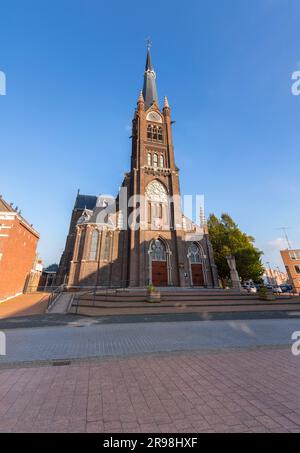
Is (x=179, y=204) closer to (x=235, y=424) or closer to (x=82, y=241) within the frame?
(x=82, y=241)

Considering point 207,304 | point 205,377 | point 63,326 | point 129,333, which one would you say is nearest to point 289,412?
point 205,377

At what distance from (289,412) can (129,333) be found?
236 inches

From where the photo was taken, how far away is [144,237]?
23.9m

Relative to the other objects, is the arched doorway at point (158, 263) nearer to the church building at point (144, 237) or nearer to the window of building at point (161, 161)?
the church building at point (144, 237)

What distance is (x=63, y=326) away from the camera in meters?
9.32

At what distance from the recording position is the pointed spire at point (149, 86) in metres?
34.8

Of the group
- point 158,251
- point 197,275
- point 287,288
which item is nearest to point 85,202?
point 158,251

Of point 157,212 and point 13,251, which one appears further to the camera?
point 157,212

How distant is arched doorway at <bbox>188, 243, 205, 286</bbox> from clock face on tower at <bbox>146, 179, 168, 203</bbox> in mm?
7650

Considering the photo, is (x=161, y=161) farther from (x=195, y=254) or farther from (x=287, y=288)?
(x=287, y=288)

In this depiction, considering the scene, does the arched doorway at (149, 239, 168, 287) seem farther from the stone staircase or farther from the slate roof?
the slate roof

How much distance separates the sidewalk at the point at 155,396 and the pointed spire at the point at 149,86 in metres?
37.4

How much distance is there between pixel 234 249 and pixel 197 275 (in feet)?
40.2

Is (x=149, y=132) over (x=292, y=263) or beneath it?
over
